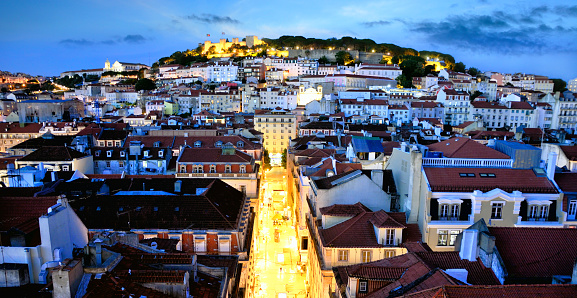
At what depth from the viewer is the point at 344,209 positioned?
27203mm

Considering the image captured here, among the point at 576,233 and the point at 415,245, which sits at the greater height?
the point at 576,233

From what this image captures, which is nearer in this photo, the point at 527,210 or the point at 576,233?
the point at 576,233

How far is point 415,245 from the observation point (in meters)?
20.5

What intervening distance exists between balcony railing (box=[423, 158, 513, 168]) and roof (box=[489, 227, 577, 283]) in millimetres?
9471

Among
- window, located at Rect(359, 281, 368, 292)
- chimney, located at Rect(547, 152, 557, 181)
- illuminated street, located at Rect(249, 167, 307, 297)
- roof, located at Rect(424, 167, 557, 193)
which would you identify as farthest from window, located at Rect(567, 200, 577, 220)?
illuminated street, located at Rect(249, 167, 307, 297)

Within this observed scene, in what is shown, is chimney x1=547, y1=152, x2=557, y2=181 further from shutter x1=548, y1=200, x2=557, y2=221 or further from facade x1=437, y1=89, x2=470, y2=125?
facade x1=437, y1=89, x2=470, y2=125

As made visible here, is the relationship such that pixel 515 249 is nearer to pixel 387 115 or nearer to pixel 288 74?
pixel 387 115

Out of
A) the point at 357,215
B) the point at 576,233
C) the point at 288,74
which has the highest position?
the point at 288,74

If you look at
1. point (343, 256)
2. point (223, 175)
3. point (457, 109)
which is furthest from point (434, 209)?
point (457, 109)

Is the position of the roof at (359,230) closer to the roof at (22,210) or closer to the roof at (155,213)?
the roof at (155,213)

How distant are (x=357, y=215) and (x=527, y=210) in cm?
1024

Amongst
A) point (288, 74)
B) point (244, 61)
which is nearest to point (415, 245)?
point (288, 74)

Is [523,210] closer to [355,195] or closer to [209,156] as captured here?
[355,195]

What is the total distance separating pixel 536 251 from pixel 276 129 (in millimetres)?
76342
